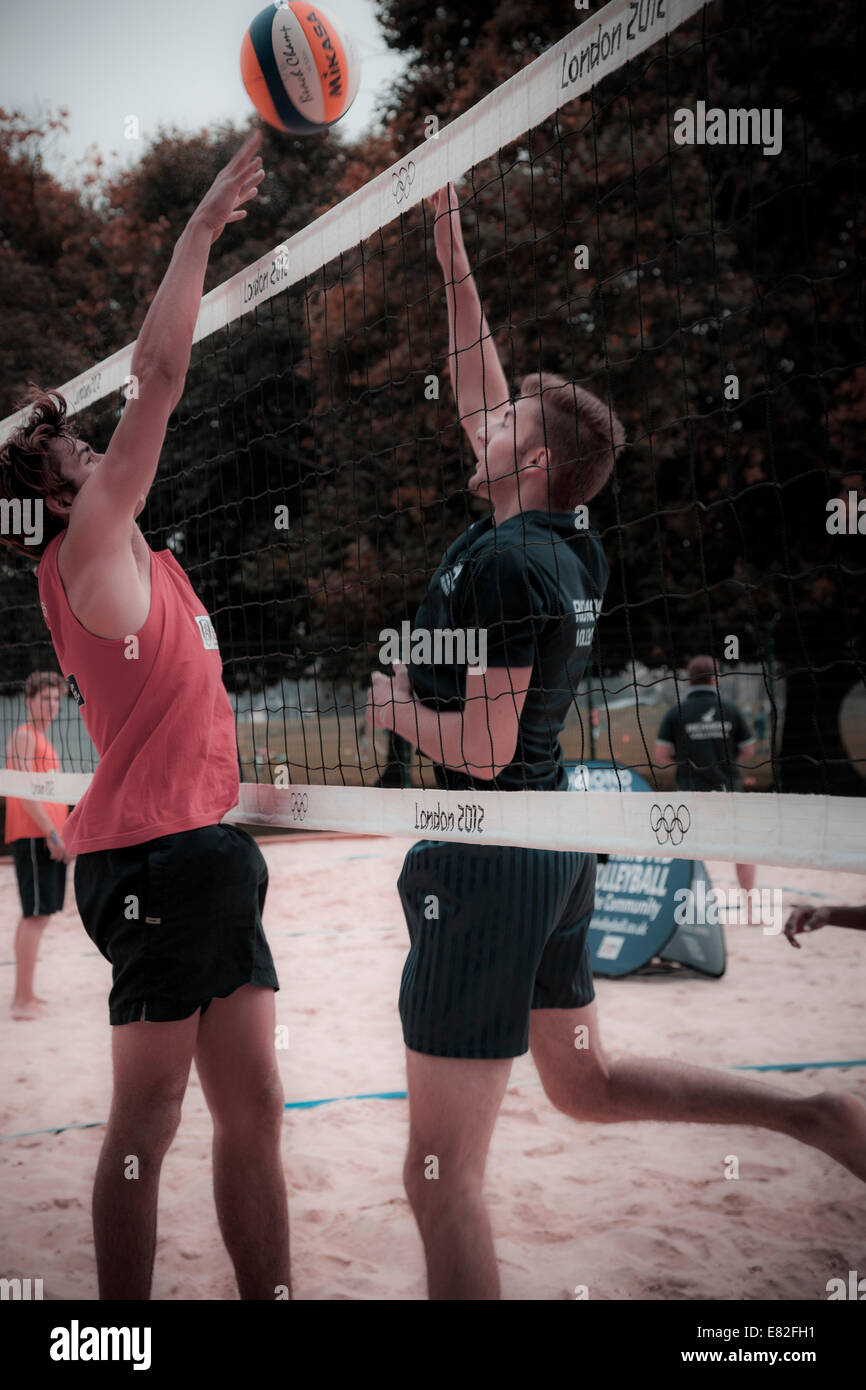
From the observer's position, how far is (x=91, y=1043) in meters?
5.12

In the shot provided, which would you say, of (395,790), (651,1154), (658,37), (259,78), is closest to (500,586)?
(395,790)

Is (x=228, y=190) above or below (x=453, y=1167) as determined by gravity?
above

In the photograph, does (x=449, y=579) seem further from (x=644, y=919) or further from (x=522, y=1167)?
(x=644, y=919)

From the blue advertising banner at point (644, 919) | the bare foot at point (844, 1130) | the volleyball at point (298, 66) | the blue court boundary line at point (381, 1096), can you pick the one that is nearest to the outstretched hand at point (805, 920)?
the bare foot at point (844, 1130)

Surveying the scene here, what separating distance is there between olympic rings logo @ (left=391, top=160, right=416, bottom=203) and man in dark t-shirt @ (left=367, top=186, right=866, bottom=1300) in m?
0.69

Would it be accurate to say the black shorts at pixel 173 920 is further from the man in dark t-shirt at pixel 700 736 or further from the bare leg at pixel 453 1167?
the man in dark t-shirt at pixel 700 736

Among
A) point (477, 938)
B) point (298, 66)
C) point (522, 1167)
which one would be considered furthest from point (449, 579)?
point (522, 1167)

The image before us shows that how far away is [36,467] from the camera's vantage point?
7.04 ft

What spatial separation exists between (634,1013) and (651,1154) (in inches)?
65.2

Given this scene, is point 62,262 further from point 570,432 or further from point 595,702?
point 570,432

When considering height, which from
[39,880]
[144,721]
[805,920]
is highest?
[144,721]

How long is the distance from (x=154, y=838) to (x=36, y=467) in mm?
764

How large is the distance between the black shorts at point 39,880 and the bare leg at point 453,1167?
12.5ft

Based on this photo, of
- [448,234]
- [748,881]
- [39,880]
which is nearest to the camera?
[448,234]
